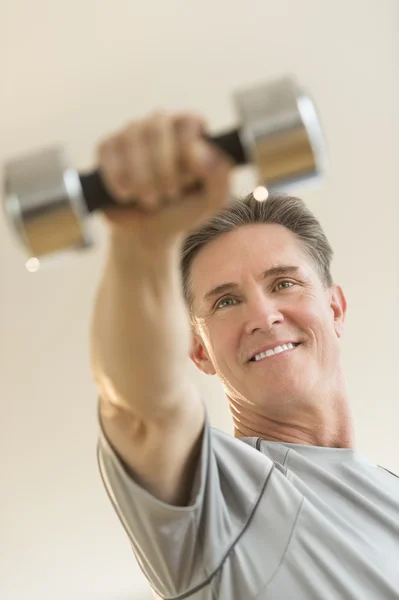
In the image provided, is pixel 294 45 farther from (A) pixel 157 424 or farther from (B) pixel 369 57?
(A) pixel 157 424

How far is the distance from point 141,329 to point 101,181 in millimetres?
143

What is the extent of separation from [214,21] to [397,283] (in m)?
1.08

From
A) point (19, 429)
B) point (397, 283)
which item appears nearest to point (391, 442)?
point (397, 283)

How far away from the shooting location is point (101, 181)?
0.51m

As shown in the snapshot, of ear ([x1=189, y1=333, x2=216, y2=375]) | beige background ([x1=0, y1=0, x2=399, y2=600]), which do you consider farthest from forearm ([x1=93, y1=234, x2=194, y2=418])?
beige background ([x1=0, y1=0, x2=399, y2=600])

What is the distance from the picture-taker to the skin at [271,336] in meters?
1.02

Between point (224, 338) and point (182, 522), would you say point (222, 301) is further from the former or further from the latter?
point (182, 522)

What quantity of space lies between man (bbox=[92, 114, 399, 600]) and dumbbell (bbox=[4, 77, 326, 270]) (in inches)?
1.1

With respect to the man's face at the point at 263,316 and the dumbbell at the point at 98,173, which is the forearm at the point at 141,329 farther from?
the man's face at the point at 263,316

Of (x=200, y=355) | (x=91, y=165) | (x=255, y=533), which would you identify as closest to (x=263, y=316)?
(x=200, y=355)

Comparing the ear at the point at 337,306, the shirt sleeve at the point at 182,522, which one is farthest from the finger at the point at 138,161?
the ear at the point at 337,306

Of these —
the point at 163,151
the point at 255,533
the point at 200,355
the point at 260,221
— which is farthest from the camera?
the point at 200,355

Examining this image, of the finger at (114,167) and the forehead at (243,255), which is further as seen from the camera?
the forehead at (243,255)

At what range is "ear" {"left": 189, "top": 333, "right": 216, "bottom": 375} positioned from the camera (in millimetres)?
1208
